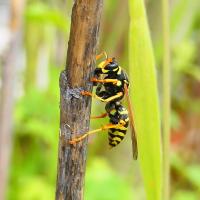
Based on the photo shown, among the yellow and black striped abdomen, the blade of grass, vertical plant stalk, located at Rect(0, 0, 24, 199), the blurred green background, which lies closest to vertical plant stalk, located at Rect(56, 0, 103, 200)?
the blade of grass

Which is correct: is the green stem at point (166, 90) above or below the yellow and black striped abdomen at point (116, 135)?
above

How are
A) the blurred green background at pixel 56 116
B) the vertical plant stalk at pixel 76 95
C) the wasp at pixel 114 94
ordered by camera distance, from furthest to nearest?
the blurred green background at pixel 56 116, the wasp at pixel 114 94, the vertical plant stalk at pixel 76 95

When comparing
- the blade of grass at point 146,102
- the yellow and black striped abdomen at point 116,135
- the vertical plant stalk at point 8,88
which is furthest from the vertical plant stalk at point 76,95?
the vertical plant stalk at point 8,88

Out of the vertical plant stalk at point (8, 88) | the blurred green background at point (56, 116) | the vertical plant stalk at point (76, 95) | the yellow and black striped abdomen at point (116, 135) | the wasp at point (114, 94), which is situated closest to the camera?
the vertical plant stalk at point (76, 95)

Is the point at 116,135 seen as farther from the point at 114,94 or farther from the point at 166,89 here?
the point at 166,89

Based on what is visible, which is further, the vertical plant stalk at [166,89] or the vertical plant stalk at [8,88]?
the vertical plant stalk at [8,88]

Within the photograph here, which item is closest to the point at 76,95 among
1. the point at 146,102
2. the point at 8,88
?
the point at 146,102

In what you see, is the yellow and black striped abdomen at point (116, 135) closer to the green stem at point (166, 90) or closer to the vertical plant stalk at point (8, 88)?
the green stem at point (166, 90)
